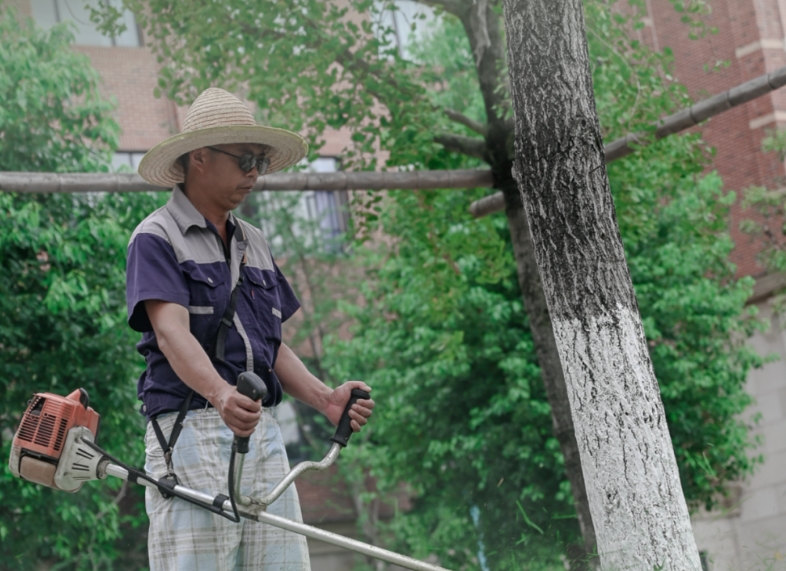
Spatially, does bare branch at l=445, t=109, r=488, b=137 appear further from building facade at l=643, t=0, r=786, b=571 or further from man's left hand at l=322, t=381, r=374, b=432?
building facade at l=643, t=0, r=786, b=571

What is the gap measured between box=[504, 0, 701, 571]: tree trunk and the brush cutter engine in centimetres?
201

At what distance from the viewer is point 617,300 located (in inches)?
188

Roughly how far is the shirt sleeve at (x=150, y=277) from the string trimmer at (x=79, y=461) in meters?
0.40

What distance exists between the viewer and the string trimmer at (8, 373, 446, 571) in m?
3.61

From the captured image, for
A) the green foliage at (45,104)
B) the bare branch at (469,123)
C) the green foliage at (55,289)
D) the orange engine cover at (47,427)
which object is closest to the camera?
the orange engine cover at (47,427)

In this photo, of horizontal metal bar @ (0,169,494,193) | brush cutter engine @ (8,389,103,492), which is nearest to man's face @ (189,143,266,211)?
brush cutter engine @ (8,389,103,492)

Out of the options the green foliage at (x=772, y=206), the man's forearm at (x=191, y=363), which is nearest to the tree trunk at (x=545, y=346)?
the man's forearm at (x=191, y=363)

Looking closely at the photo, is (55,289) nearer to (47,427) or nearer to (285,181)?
(285,181)

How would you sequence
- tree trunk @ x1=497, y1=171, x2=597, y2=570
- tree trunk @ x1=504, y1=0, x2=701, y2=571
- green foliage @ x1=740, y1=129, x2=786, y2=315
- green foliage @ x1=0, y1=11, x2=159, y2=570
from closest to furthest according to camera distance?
tree trunk @ x1=504, y1=0, x2=701, y2=571 → tree trunk @ x1=497, y1=171, x2=597, y2=570 → green foliage @ x1=0, y1=11, x2=159, y2=570 → green foliage @ x1=740, y1=129, x2=786, y2=315

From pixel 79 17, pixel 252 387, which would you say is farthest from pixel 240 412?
pixel 79 17

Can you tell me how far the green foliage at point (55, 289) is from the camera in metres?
12.9

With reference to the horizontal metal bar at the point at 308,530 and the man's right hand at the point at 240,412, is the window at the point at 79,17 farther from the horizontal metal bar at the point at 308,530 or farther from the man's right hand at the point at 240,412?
the man's right hand at the point at 240,412

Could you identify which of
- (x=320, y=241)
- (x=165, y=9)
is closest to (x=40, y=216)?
(x=165, y=9)

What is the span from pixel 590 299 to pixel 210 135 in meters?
1.75
